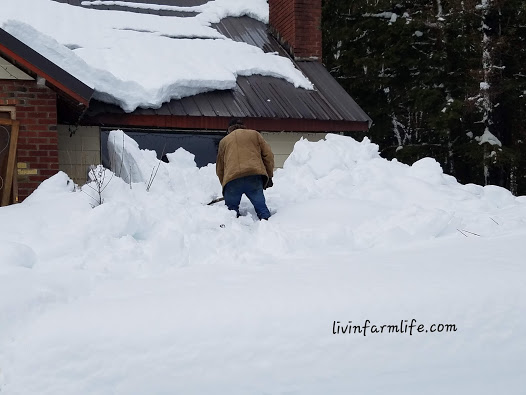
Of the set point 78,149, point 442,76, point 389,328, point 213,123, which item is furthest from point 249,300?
point 442,76

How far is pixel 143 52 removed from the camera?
9898mm

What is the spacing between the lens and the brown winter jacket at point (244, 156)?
6652 millimetres

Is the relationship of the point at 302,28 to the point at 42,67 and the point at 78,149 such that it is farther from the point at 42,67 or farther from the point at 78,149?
the point at 42,67

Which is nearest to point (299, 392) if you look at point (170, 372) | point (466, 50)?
point (170, 372)

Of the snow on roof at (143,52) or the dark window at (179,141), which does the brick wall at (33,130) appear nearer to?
the snow on roof at (143,52)

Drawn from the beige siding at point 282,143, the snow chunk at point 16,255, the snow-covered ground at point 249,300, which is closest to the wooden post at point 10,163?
the snow-covered ground at point 249,300

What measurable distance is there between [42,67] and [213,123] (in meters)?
3.06

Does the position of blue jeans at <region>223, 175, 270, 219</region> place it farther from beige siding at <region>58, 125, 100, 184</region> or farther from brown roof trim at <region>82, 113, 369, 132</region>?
beige siding at <region>58, 125, 100, 184</region>

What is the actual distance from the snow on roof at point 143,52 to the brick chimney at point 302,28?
0.62 meters

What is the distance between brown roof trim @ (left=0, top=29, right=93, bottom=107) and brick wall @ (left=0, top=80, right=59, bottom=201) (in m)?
Result: 0.27

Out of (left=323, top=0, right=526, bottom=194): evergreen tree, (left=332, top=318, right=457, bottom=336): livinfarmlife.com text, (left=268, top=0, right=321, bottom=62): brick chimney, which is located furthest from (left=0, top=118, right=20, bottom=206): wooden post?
(left=323, top=0, right=526, bottom=194): evergreen tree

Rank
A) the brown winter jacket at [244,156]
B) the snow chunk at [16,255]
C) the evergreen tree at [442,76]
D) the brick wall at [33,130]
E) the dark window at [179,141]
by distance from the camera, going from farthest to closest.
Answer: the evergreen tree at [442,76] → the dark window at [179,141] → the brick wall at [33,130] → the brown winter jacket at [244,156] → the snow chunk at [16,255]

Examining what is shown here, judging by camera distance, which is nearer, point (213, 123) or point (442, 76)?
point (213, 123)

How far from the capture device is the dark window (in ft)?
31.1
